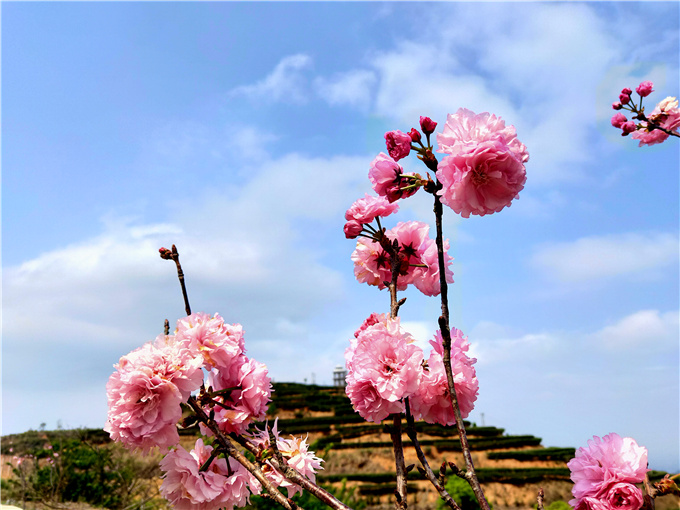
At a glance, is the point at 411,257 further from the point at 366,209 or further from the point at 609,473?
the point at 609,473

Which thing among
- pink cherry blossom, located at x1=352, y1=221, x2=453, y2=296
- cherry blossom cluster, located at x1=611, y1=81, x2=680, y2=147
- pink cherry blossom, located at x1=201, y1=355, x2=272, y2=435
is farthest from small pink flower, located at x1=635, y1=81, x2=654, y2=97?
pink cherry blossom, located at x1=201, y1=355, x2=272, y2=435

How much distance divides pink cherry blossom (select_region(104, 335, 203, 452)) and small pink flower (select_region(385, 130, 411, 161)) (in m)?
0.69

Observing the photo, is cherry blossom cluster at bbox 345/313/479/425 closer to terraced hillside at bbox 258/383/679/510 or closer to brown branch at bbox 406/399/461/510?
brown branch at bbox 406/399/461/510

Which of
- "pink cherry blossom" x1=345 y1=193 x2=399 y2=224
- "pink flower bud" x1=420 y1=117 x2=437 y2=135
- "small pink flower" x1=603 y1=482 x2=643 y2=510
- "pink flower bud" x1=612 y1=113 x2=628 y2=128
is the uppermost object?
"pink flower bud" x1=612 y1=113 x2=628 y2=128

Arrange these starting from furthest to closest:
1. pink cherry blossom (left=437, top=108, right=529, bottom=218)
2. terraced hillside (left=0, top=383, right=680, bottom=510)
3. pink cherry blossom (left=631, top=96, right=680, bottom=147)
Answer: terraced hillside (left=0, top=383, right=680, bottom=510) < pink cherry blossom (left=631, top=96, right=680, bottom=147) < pink cherry blossom (left=437, top=108, right=529, bottom=218)

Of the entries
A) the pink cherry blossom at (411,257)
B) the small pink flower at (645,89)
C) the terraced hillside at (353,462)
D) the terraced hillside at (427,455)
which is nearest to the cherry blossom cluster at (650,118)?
the small pink flower at (645,89)

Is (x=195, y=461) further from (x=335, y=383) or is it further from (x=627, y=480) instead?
(x=335, y=383)

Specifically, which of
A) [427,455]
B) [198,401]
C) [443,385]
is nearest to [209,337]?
[198,401]

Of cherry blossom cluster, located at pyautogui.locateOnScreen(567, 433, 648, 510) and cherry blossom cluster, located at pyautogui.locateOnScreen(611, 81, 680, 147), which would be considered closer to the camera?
cherry blossom cluster, located at pyautogui.locateOnScreen(567, 433, 648, 510)

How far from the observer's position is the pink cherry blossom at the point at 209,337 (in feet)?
4.56

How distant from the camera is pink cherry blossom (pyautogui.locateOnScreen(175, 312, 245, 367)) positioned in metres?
1.39

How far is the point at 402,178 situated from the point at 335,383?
40546mm

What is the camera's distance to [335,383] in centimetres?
4069

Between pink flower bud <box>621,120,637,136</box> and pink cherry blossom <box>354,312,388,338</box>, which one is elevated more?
pink flower bud <box>621,120,637,136</box>
